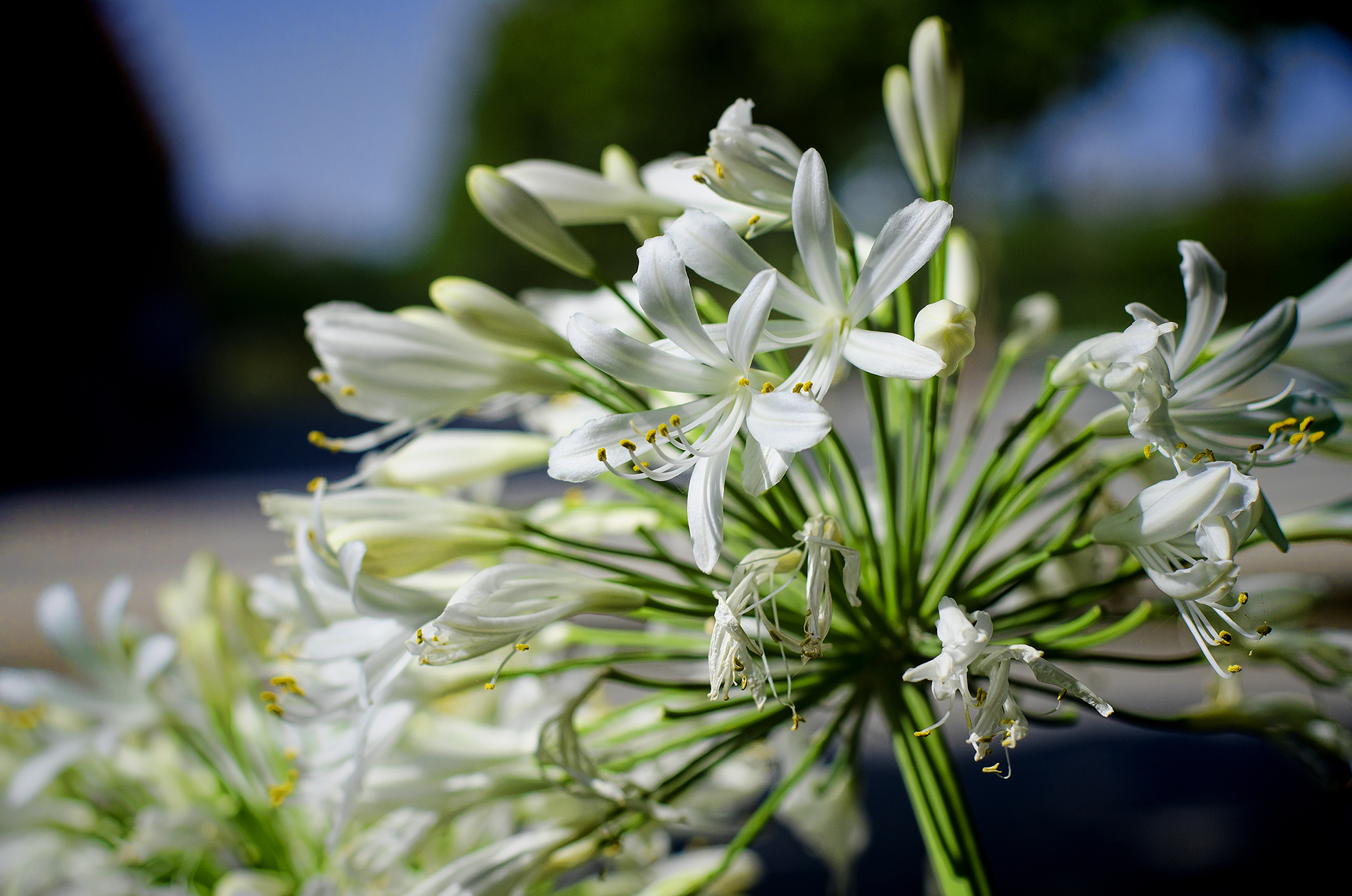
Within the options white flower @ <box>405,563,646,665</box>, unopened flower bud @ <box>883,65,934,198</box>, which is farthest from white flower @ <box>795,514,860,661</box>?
unopened flower bud @ <box>883,65,934,198</box>

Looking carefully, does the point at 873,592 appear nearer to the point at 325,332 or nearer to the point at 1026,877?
the point at 325,332

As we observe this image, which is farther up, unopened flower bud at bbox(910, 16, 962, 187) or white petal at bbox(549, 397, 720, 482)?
unopened flower bud at bbox(910, 16, 962, 187)

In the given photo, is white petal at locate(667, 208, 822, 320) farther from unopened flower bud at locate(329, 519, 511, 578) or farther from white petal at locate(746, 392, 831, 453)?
unopened flower bud at locate(329, 519, 511, 578)

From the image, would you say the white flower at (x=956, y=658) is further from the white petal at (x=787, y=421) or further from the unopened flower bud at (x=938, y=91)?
the unopened flower bud at (x=938, y=91)

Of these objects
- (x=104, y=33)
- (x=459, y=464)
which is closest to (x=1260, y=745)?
(x=459, y=464)

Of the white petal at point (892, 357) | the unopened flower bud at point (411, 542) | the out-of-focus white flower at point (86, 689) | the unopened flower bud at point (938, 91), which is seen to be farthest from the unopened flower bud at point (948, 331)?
the out-of-focus white flower at point (86, 689)

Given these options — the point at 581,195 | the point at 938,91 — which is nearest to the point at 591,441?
the point at 581,195
